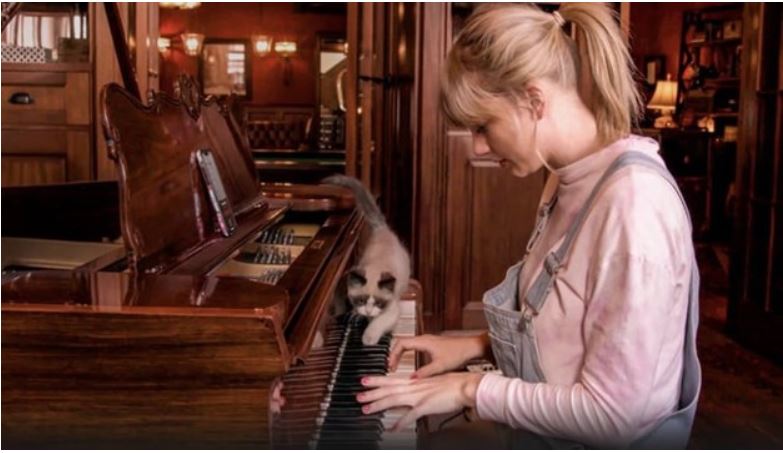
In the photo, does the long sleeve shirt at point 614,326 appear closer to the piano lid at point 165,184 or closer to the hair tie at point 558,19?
the hair tie at point 558,19

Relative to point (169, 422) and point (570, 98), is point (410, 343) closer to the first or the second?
point (570, 98)

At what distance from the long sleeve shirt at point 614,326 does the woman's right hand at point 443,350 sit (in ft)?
1.15

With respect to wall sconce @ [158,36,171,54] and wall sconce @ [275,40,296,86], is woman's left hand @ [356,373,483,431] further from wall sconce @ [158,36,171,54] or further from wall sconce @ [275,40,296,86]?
wall sconce @ [275,40,296,86]

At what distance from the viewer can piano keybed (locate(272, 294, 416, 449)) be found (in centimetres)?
123

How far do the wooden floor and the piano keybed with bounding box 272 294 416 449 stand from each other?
66.4 inches

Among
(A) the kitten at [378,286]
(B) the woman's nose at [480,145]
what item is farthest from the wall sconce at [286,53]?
(B) the woman's nose at [480,145]

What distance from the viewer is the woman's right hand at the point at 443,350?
1.69 m


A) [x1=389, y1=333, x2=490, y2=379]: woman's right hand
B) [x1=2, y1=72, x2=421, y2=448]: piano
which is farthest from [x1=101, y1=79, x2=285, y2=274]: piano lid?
[x1=389, y1=333, x2=490, y2=379]: woman's right hand

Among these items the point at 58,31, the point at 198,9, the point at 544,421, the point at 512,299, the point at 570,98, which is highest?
the point at 198,9

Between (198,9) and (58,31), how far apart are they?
944cm

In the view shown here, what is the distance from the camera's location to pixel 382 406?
129 cm

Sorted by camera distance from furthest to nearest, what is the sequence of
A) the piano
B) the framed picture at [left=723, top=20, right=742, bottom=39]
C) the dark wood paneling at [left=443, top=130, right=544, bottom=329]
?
the framed picture at [left=723, top=20, right=742, bottom=39] < the dark wood paneling at [left=443, top=130, right=544, bottom=329] < the piano

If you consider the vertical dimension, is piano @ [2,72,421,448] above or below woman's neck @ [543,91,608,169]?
below

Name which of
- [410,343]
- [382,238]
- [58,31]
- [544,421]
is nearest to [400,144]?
[58,31]
